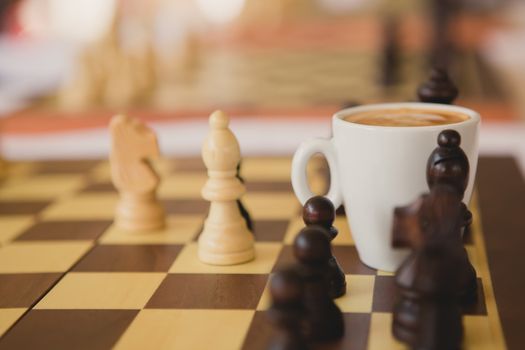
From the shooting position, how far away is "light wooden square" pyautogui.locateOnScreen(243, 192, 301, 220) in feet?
3.71

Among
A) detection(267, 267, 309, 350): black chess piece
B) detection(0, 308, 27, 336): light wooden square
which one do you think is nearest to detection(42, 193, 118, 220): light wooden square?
detection(0, 308, 27, 336): light wooden square

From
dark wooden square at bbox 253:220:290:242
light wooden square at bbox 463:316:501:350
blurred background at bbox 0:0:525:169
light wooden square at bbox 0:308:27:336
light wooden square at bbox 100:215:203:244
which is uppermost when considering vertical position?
light wooden square at bbox 0:308:27:336

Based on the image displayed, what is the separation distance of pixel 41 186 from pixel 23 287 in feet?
1.65

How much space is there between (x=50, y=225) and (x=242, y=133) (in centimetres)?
113

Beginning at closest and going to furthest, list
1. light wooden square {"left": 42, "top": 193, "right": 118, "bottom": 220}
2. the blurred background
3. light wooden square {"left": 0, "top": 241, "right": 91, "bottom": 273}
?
light wooden square {"left": 0, "top": 241, "right": 91, "bottom": 273} → light wooden square {"left": 42, "top": 193, "right": 118, "bottom": 220} → the blurred background

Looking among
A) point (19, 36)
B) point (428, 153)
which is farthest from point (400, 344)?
point (19, 36)

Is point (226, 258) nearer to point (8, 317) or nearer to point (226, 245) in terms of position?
point (226, 245)

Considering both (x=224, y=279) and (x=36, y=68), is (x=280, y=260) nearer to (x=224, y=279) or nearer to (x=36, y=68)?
(x=224, y=279)

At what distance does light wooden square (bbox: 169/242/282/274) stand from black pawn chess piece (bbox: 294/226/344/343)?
186mm

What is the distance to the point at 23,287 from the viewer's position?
34.3 inches

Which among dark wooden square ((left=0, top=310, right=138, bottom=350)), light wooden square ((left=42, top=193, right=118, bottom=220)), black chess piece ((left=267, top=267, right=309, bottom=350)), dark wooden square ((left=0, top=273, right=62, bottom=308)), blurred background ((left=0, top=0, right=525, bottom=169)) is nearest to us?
black chess piece ((left=267, top=267, right=309, bottom=350))

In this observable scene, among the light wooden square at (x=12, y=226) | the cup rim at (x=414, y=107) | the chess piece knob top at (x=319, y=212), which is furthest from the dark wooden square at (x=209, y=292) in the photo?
the light wooden square at (x=12, y=226)

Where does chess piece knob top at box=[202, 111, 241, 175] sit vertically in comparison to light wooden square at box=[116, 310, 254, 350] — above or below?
above

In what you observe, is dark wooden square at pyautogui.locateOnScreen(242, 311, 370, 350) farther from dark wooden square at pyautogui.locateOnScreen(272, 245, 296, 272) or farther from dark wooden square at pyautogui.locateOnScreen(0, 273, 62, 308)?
dark wooden square at pyautogui.locateOnScreen(0, 273, 62, 308)
